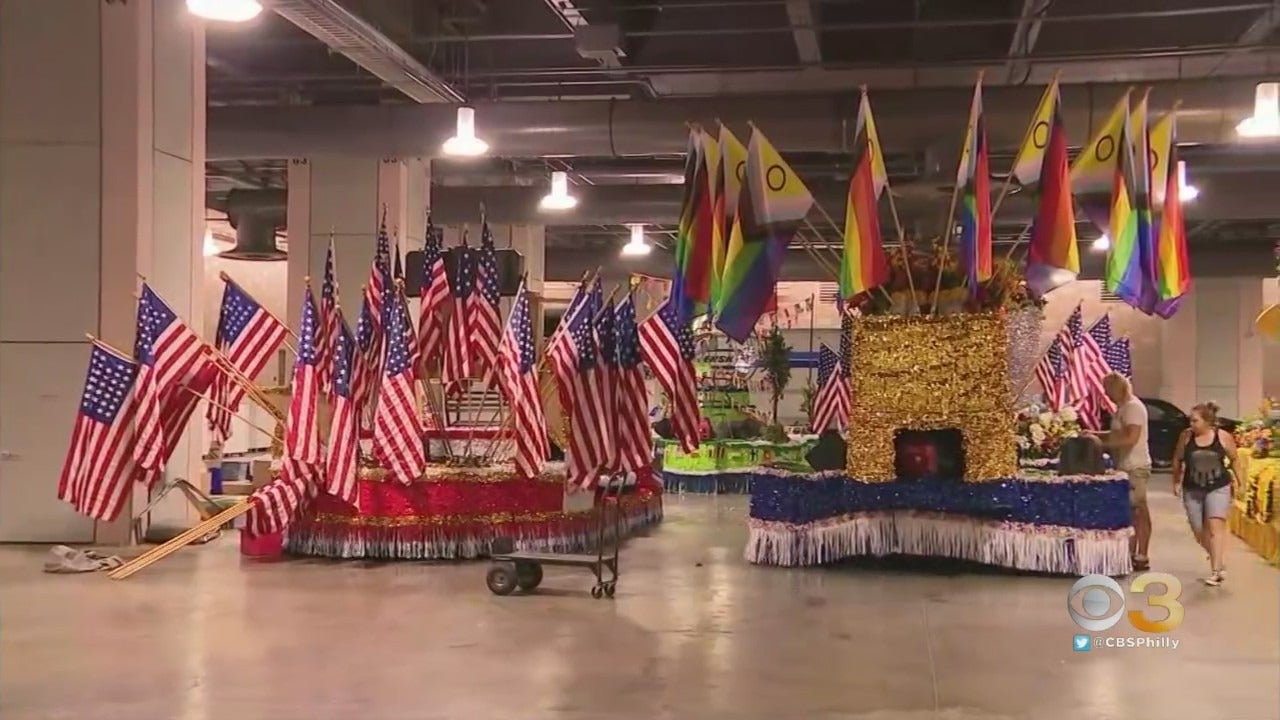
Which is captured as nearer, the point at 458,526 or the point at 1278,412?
the point at 458,526

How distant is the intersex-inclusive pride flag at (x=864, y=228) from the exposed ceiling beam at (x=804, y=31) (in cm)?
201

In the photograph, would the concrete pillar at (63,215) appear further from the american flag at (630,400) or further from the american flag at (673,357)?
the american flag at (673,357)

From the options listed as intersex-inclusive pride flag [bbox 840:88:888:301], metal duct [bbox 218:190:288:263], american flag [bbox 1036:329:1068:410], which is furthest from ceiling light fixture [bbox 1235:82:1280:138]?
metal duct [bbox 218:190:288:263]

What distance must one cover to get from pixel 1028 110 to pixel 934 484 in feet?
13.9

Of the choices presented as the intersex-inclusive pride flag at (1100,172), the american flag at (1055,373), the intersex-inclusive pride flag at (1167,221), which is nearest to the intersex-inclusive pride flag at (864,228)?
the intersex-inclusive pride flag at (1100,172)

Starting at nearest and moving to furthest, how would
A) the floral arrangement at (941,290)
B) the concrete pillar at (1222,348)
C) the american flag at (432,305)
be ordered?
the floral arrangement at (941,290), the american flag at (432,305), the concrete pillar at (1222,348)

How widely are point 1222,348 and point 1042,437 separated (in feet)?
48.4

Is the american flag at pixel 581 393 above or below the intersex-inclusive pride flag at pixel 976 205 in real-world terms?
below

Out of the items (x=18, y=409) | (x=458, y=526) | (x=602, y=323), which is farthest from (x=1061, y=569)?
(x=18, y=409)

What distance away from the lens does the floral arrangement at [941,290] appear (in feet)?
29.3

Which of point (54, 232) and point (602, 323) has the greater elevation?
point (54, 232)

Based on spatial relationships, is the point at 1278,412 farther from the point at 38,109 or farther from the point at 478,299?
the point at 38,109

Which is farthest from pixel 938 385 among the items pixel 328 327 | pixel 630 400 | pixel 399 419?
pixel 328 327

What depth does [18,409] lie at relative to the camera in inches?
395
